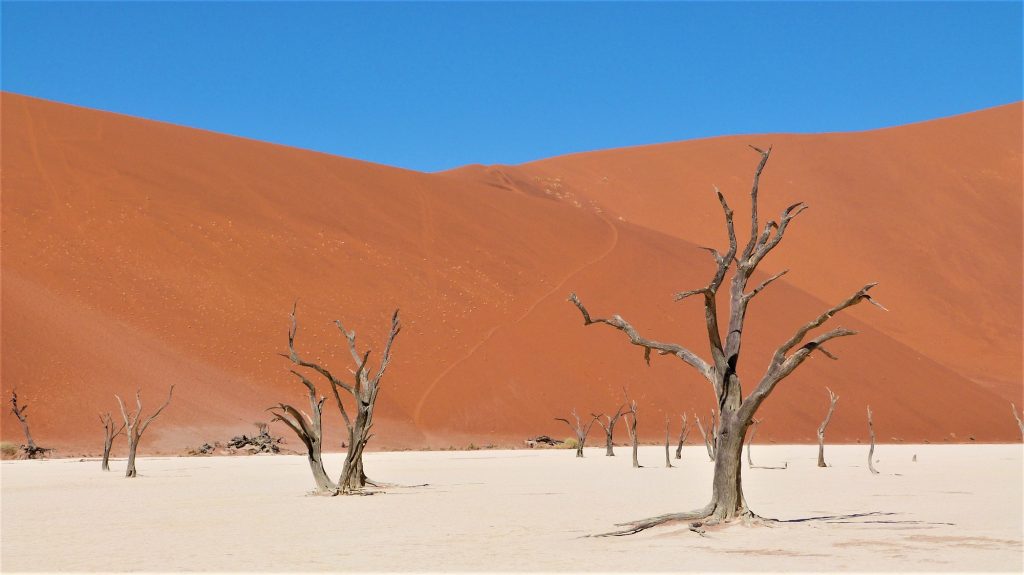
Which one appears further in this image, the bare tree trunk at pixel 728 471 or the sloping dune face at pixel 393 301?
the sloping dune face at pixel 393 301

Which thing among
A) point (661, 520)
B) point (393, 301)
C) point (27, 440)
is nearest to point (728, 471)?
point (661, 520)

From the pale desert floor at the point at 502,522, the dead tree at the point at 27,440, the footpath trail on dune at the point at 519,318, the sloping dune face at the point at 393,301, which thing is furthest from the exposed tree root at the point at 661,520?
the footpath trail on dune at the point at 519,318

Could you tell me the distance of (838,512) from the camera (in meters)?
15.8

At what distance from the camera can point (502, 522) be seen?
49.0ft

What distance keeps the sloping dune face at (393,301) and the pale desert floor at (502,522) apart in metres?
17.8

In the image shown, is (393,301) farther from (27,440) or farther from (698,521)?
(698,521)

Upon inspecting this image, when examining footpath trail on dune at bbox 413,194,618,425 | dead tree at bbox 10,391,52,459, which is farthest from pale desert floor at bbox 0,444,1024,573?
footpath trail on dune at bbox 413,194,618,425

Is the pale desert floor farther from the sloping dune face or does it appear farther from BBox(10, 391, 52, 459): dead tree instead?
the sloping dune face

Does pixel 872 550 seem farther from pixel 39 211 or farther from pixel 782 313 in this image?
pixel 782 313

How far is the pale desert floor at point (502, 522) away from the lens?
10.7m

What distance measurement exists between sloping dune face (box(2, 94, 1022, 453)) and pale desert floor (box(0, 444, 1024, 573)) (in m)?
17.8

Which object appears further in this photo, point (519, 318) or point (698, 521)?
point (519, 318)

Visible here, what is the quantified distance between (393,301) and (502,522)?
136ft

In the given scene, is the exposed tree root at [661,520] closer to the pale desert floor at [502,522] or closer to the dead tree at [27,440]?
the pale desert floor at [502,522]
